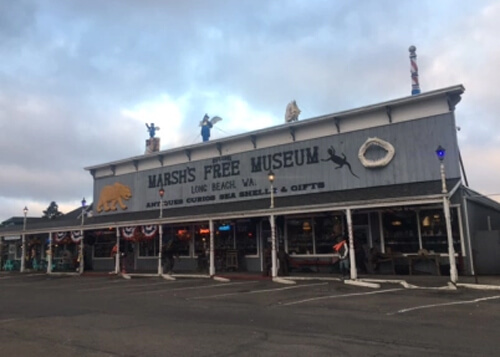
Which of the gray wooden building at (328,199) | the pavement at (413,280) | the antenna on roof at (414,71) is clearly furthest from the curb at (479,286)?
the antenna on roof at (414,71)

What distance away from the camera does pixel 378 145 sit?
20.9 metres

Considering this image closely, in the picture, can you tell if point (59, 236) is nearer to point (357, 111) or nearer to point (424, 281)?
point (357, 111)

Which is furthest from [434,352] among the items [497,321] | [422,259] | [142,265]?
[142,265]

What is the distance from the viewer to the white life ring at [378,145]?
2052cm

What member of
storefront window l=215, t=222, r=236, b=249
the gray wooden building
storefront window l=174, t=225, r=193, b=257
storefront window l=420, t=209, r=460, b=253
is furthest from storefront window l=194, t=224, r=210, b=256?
storefront window l=420, t=209, r=460, b=253

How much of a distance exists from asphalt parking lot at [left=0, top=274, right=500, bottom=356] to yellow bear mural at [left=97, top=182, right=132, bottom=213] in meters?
15.5

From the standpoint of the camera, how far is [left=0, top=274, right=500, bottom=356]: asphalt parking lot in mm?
7195

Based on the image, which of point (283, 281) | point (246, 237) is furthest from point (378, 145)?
point (246, 237)

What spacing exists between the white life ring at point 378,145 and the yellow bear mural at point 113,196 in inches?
650

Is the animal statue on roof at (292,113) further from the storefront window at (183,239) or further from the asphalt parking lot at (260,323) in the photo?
the asphalt parking lot at (260,323)

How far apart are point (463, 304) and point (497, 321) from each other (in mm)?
2374

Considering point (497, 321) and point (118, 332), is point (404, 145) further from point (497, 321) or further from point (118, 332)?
point (118, 332)

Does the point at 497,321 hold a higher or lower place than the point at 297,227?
lower

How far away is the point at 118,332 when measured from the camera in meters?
8.82
